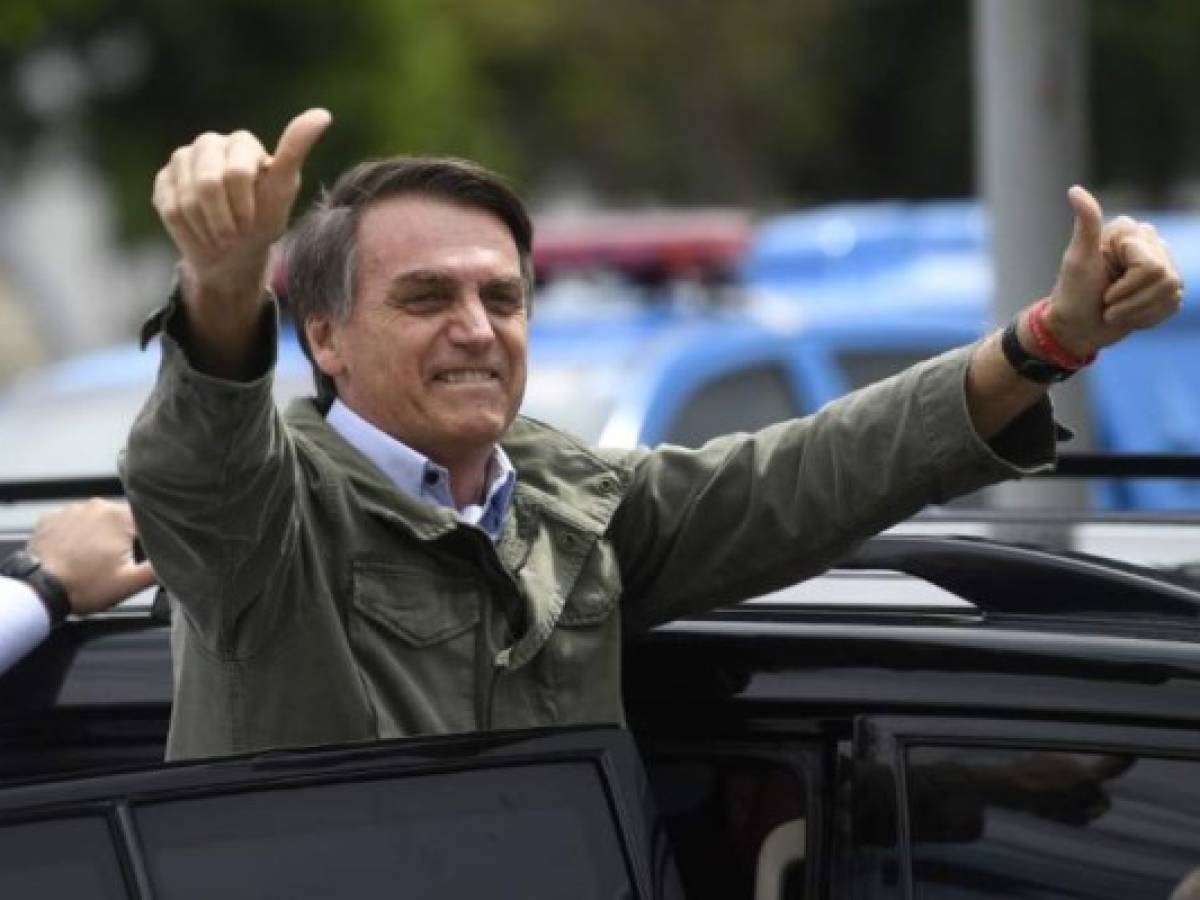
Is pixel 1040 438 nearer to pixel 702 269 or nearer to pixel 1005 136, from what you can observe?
pixel 1005 136

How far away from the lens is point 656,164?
44000 millimetres

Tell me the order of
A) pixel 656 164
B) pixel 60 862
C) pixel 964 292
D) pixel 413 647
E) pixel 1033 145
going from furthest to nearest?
pixel 656 164, pixel 964 292, pixel 1033 145, pixel 413 647, pixel 60 862

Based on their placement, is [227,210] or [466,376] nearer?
[227,210]

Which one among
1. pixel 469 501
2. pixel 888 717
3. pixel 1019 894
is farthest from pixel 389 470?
pixel 1019 894

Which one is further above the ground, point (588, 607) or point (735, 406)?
point (588, 607)

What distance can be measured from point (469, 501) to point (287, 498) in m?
0.35

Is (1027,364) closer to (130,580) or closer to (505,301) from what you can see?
(505,301)

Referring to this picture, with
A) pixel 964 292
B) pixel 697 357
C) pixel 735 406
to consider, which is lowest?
pixel 964 292

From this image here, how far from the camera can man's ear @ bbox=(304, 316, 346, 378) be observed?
2975mm

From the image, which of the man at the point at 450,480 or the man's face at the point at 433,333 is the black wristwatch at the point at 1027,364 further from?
the man's face at the point at 433,333

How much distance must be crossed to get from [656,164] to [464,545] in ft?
136

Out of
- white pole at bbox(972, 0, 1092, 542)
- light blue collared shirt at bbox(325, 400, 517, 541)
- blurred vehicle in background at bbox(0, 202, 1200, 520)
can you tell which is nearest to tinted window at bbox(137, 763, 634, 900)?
light blue collared shirt at bbox(325, 400, 517, 541)

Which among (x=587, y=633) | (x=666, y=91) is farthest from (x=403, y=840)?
(x=666, y=91)

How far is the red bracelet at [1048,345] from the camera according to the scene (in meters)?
2.91
